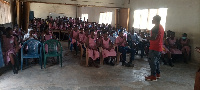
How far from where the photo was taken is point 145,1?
386 inches

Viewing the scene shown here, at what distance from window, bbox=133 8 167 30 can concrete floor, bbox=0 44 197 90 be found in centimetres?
377

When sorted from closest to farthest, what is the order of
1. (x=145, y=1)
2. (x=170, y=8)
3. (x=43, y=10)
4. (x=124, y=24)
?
(x=170, y=8) < (x=145, y=1) < (x=124, y=24) < (x=43, y=10)

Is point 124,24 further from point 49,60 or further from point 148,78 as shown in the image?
point 148,78

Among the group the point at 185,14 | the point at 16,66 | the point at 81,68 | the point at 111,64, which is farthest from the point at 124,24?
the point at 16,66

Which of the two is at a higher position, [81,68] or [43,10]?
[43,10]

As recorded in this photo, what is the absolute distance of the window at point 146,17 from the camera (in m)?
8.74

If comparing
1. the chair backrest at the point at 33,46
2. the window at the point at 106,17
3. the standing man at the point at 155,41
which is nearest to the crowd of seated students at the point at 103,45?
the chair backrest at the point at 33,46

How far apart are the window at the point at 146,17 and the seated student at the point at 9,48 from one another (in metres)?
6.71

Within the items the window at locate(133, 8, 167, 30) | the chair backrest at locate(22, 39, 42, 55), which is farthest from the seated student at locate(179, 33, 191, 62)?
the chair backrest at locate(22, 39, 42, 55)

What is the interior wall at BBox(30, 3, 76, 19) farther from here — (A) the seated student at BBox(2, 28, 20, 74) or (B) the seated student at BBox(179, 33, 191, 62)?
(A) the seated student at BBox(2, 28, 20, 74)

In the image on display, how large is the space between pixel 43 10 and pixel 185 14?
1670cm

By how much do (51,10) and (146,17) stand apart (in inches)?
540

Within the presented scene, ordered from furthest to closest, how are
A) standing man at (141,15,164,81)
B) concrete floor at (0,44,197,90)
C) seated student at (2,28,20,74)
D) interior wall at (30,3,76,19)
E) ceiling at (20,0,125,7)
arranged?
interior wall at (30,3,76,19), ceiling at (20,0,125,7), seated student at (2,28,20,74), standing man at (141,15,164,81), concrete floor at (0,44,197,90)

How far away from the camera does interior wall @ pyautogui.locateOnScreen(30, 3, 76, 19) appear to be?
20.0 m
